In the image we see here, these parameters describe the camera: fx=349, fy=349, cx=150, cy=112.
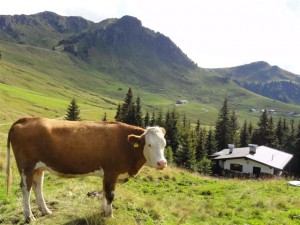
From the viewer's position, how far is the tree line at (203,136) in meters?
68.9

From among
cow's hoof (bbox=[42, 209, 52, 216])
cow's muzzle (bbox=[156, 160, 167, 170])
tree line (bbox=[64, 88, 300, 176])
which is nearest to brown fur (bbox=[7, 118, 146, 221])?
cow's muzzle (bbox=[156, 160, 167, 170])

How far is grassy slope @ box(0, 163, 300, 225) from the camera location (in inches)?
428

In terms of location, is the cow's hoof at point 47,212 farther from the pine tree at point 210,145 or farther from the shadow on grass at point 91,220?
the pine tree at point 210,145

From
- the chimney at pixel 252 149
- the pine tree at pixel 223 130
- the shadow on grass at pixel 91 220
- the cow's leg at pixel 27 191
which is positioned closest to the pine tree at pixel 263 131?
the pine tree at pixel 223 130

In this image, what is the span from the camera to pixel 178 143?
77.6 meters

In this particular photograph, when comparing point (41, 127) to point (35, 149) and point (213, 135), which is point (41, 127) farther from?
point (213, 135)

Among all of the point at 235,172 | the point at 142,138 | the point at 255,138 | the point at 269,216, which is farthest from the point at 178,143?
the point at 142,138

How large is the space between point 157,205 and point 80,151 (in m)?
4.22

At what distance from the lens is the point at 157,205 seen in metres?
13.2

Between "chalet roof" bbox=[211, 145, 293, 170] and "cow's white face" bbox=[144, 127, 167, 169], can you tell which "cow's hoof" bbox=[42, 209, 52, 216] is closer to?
"cow's white face" bbox=[144, 127, 167, 169]

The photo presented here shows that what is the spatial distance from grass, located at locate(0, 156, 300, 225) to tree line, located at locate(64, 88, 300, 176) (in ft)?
114

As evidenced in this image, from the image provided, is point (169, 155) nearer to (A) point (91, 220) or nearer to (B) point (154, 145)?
(B) point (154, 145)

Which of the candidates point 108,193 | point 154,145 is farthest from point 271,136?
point 108,193

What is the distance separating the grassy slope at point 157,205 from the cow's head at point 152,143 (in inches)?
71.9
